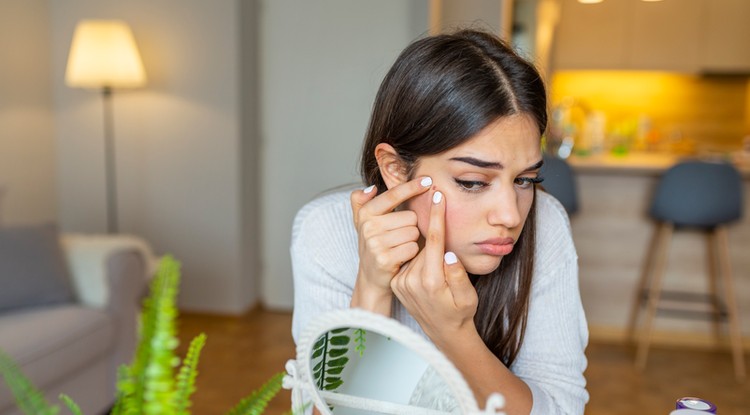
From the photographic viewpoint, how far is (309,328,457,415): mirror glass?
70 cm

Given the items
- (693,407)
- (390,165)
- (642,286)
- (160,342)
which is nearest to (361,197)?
(390,165)

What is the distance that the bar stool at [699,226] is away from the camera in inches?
124

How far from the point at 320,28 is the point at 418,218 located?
9.66 feet

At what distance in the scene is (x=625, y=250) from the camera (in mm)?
3557

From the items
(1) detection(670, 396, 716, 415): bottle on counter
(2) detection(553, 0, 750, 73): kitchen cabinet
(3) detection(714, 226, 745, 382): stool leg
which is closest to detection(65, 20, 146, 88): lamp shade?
(2) detection(553, 0, 750, 73): kitchen cabinet

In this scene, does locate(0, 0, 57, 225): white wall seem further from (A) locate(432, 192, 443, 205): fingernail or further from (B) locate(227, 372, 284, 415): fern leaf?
(B) locate(227, 372, 284, 415): fern leaf

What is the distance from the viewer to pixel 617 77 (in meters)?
5.02

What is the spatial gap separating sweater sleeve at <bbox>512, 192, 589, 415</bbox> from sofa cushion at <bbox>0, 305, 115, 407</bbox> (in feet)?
5.16

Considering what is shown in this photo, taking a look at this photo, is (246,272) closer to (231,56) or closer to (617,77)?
(231,56)

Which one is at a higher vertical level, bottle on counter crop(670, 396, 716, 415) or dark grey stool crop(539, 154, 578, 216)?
bottle on counter crop(670, 396, 716, 415)

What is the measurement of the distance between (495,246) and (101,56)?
3.01 meters

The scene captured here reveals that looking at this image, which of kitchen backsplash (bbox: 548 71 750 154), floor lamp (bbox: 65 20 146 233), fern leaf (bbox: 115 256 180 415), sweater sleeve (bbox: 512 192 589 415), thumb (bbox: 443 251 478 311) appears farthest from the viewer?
kitchen backsplash (bbox: 548 71 750 154)

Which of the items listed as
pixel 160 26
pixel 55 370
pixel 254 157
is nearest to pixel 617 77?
pixel 254 157

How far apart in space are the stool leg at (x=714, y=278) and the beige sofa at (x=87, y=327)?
8.34 ft
